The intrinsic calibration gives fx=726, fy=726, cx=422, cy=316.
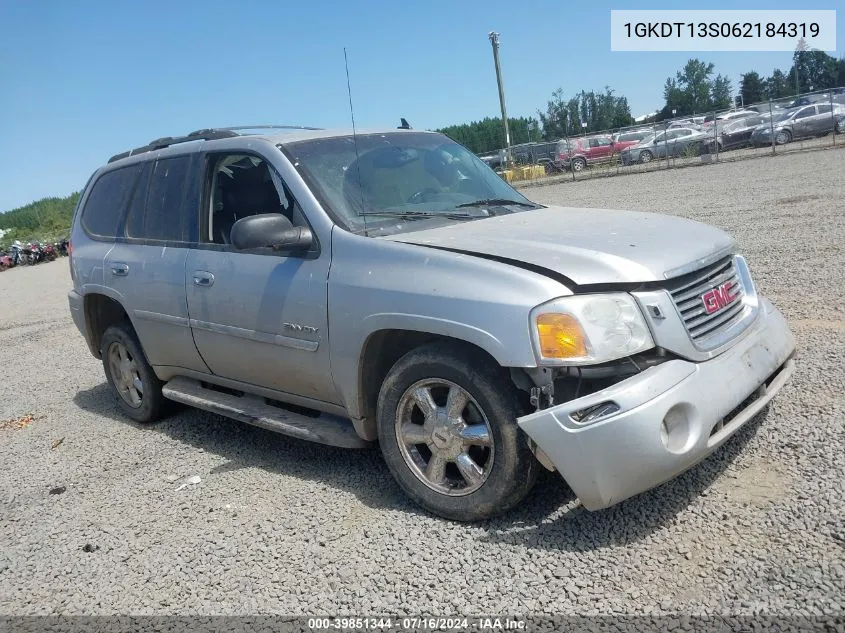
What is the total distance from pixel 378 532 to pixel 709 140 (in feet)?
96.1

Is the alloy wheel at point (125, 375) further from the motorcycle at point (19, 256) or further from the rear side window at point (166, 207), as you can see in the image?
the motorcycle at point (19, 256)

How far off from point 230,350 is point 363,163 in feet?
4.56

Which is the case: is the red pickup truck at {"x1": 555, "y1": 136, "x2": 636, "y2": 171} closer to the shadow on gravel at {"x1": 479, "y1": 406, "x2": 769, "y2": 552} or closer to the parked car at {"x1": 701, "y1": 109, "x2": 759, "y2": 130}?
the parked car at {"x1": 701, "y1": 109, "x2": 759, "y2": 130}

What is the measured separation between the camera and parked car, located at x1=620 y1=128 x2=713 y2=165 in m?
29.0

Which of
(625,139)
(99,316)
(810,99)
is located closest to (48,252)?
(625,139)

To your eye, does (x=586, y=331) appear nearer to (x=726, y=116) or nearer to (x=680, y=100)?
(x=726, y=116)

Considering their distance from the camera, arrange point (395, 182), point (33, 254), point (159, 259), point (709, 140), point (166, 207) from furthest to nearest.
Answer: point (33, 254), point (709, 140), point (166, 207), point (159, 259), point (395, 182)

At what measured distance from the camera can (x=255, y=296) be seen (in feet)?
13.6

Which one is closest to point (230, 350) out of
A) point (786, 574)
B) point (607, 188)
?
point (786, 574)

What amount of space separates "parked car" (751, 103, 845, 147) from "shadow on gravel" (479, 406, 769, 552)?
27561mm

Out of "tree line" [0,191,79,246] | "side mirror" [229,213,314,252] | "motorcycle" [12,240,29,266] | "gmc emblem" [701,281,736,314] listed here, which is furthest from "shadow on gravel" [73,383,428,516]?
"tree line" [0,191,79,246]

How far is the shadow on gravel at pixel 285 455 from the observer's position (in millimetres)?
3938

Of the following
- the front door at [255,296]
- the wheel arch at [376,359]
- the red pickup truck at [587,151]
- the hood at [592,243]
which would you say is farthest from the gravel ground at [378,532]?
the red pickup truck at [587,151]

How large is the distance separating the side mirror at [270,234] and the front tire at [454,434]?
0.89 metres
